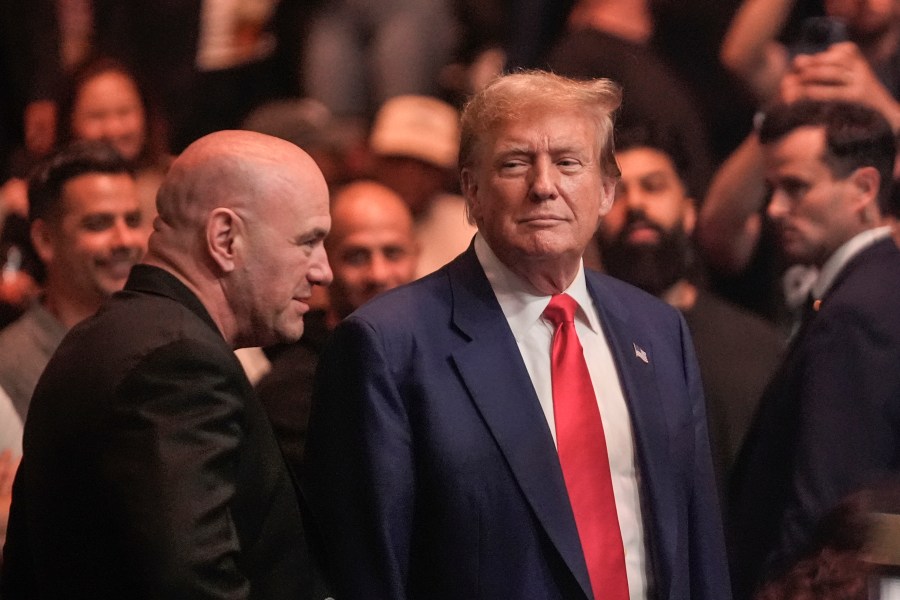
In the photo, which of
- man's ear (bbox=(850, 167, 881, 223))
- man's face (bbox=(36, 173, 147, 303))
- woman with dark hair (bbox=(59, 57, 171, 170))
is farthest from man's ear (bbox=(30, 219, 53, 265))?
man's ear (bbox=(850, 167, 881, 223))

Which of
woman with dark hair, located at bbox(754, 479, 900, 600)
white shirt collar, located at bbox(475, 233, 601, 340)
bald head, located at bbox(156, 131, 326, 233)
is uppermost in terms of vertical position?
bald head, located at bbox(156, 131, 326, 233)

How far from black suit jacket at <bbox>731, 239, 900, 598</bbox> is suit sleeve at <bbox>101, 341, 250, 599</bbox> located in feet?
5.41

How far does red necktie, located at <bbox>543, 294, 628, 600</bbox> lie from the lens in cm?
228

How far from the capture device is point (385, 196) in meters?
3.78

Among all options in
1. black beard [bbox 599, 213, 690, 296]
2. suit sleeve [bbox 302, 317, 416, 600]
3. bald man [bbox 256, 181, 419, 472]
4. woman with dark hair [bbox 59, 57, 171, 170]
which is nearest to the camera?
suit sleeve [bbox 302, 317, 416, 600]

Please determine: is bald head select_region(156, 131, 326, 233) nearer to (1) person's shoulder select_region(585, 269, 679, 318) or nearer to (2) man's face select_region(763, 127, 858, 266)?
(1) person's shoulder select_region(585, 269, 679, 318)

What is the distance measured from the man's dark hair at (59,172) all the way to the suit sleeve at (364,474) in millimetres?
1497

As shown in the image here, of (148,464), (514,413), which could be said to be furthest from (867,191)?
(148,464)

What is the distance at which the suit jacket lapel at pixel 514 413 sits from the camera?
225cm

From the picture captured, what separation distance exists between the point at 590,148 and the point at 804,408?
1073mm

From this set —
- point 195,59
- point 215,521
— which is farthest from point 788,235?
point 215,521

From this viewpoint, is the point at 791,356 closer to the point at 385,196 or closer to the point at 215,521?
the point at 385,196

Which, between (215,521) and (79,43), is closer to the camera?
(215,521)

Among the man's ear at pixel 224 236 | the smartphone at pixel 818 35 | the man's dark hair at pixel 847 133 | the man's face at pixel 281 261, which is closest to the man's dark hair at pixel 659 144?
the man's dark hair at pixel 847 133
